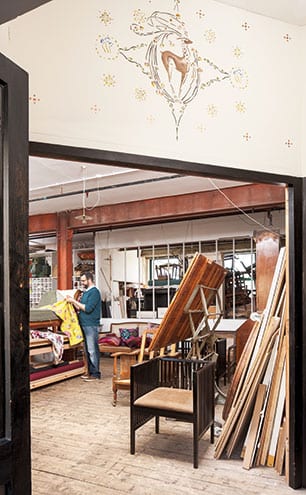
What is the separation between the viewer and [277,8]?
296 centimetres

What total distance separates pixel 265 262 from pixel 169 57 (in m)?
4.82

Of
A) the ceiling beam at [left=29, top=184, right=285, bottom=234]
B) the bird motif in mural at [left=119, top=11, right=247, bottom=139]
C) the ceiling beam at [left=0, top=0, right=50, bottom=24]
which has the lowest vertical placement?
the ceiling beam at [left=0, top=0, right=50, bottom=24]

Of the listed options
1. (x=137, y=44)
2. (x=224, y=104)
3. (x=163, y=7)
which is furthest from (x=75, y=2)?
(x=224, y=104)

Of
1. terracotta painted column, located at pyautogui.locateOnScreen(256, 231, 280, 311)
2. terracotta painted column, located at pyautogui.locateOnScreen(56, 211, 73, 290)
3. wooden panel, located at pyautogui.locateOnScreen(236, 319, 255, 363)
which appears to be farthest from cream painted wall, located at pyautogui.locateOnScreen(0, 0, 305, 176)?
terracotta painted column, located at pyautogui.locateOnScreen(56, 211, 73, 290)

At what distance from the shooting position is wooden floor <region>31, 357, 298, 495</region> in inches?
126

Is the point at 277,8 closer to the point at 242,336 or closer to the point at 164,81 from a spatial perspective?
the point at 164,81

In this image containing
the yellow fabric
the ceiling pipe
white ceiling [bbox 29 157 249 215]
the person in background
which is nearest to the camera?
white ceiling [bbox 29 157 249 215]

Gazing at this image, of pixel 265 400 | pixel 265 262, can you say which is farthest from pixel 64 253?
pixel 265 400

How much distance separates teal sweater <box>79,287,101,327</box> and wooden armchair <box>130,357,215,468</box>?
2683mm

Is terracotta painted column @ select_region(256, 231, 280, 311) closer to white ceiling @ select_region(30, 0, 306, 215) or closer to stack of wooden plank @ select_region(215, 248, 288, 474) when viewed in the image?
white ceiling @ select_region(30, 0, 306, 215)

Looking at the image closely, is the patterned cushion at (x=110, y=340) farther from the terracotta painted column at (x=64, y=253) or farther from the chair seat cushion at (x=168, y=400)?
the chair seat cushion at (x=168, y=400)

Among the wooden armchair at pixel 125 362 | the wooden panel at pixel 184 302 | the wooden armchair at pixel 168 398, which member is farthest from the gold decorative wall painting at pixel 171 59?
the wooden armchair at pixel 125 362

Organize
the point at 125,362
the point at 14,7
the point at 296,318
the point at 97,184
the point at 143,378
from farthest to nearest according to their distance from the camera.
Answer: the point at 97,184
the point at 125,362
the point at 143,378
the point at 296,318
the point at 14,7

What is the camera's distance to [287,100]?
3133mm
